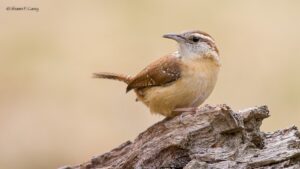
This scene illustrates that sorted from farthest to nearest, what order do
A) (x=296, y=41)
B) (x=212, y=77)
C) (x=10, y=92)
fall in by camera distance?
(x=296, y=41), (x=10, y=92), (x=212, y=77)

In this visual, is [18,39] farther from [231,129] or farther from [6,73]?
[231,129]

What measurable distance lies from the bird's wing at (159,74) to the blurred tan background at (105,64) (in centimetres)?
421

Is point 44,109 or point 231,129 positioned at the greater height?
point 44,109

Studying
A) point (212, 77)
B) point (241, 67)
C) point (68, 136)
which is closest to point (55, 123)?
point (68, 136)

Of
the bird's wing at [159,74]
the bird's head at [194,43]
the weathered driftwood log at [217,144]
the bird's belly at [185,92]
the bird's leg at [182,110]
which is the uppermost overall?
the bird's head at [194,43]

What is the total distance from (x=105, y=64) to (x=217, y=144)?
7.23 metres

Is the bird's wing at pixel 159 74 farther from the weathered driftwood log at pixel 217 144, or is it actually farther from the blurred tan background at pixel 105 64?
the blurred tan background at pixel 105 64

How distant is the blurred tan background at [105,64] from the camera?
12.6 m

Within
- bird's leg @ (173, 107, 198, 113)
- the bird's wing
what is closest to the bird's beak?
the bird's wing

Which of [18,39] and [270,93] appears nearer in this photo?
[270,93]

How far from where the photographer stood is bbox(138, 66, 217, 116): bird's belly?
7566 mm

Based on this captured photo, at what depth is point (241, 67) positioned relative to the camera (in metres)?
14.1

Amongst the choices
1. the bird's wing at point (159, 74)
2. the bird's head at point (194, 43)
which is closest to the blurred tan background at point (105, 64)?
the bird's wing at point (159, 74)

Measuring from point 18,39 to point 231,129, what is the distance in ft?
25.9
